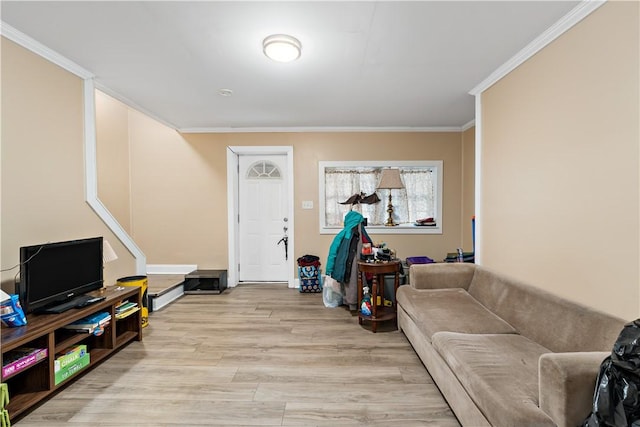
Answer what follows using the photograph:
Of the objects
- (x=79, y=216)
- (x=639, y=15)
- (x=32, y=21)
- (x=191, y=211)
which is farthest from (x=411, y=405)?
(x=191, y=211)

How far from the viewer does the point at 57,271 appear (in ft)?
7.45

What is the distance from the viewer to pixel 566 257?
2.04m

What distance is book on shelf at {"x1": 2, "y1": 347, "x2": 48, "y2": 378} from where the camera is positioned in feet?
5.70

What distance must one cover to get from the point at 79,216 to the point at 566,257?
4.01m

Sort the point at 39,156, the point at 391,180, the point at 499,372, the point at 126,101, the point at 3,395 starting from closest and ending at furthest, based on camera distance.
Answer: the point at 499,372, the point at 3,395, the point at 39,156, the point at 126,101, the point at 391,180

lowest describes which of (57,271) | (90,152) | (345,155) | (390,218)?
(57,271)

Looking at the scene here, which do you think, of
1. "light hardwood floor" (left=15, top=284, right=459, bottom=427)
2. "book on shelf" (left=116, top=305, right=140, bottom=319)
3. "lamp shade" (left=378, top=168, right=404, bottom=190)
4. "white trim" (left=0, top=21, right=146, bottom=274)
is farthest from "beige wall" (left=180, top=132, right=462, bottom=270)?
"book on shelf" (left=116, top=305, right=140, bottom=319)

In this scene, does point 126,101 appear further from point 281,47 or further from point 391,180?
point 391,180

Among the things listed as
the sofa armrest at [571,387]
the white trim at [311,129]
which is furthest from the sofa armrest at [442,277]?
the white trim at [311,129]

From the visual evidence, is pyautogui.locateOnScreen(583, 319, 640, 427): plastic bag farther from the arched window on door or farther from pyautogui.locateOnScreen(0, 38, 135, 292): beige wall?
the arched window on door

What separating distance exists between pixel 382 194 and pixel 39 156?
166 inches

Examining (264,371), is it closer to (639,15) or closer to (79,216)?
(79,216)

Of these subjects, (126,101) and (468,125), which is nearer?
(126,101)

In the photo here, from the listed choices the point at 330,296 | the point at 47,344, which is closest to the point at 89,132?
the point at 47,344
